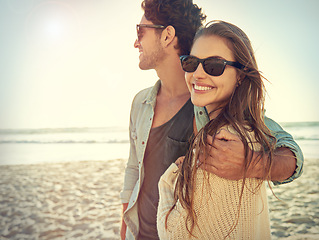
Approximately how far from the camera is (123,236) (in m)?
2.84

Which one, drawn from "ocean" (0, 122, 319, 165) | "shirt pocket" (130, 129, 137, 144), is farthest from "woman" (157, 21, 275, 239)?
"ocean" (0, 122, 319, 165)

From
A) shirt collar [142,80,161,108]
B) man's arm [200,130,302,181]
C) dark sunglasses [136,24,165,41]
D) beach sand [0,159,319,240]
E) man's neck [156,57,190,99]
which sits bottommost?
beach sand [0,159,319,240]

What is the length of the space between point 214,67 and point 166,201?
2.62ft

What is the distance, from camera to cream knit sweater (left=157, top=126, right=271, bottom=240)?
1.46 metres

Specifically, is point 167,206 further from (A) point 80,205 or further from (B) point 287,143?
(A) point 80,205

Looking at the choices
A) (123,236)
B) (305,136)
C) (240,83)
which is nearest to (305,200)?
(123,236)

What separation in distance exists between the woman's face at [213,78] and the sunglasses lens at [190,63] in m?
0.03

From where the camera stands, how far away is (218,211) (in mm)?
1495

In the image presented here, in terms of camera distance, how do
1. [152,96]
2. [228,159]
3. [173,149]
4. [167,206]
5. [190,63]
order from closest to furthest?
[228,159] → [167,206] → [190,63] → [173,149] → [152,96]

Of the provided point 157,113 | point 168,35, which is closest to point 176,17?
point 168,35

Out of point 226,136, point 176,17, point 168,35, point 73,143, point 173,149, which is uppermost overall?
point 176,17

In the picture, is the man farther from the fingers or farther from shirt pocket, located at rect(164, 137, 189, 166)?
the fingers

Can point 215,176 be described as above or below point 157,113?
below

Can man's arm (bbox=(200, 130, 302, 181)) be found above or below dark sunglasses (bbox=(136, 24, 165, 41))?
below
